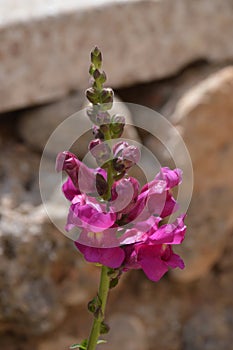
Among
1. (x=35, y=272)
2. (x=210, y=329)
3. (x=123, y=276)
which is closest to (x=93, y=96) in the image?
(x=35, y=272)

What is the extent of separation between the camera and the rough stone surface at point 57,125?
8.93 feet

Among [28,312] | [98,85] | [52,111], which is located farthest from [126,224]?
[52,111]

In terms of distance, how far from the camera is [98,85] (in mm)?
1191

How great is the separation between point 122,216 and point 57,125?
1.67 m

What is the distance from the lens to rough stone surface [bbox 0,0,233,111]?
2791 mm

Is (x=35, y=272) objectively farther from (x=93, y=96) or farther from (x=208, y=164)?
(x=93, y=96)

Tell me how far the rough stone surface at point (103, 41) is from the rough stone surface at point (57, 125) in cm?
5

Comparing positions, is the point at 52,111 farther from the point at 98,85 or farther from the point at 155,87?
the point at 98,85

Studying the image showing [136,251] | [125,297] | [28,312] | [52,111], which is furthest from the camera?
[125,297]

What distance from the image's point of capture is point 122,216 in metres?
1.18

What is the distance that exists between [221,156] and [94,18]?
68 cm

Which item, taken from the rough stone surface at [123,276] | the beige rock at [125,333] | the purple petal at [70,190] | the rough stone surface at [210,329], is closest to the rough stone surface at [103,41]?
the rough stone surface at [123,276]

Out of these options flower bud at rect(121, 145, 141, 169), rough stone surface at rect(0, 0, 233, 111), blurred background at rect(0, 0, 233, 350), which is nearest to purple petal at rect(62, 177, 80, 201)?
flower bud at rect(121, 145, 141, 169)

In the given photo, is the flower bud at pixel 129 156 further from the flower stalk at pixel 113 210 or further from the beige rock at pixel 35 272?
the beige rock at pixel 35 272
